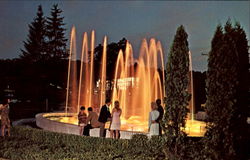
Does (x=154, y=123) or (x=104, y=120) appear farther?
(x=104, y=120)

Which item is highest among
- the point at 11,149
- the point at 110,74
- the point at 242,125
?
the point at 110,74

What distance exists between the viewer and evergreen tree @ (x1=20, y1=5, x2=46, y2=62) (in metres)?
58.1

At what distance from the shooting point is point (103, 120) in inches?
462

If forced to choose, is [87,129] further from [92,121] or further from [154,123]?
[154,123]

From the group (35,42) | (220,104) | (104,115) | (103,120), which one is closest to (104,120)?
(103,120)

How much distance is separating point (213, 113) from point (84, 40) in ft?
67.6

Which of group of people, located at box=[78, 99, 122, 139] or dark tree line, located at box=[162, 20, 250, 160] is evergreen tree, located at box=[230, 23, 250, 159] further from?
group of people, located at box=[78, 99, 122, 139]

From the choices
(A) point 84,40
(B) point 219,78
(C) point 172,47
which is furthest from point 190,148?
(A) point 84,40

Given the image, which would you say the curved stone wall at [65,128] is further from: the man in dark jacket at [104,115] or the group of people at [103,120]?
the man in dark jacket at [104,115]

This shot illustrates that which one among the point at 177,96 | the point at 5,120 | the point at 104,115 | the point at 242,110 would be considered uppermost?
the point at 177,96

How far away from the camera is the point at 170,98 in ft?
26.7

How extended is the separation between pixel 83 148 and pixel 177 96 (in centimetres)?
376

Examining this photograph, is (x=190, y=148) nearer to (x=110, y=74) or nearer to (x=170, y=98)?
(x=170, y=98)

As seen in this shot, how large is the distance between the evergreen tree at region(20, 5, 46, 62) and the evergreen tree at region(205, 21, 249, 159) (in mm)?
53107
